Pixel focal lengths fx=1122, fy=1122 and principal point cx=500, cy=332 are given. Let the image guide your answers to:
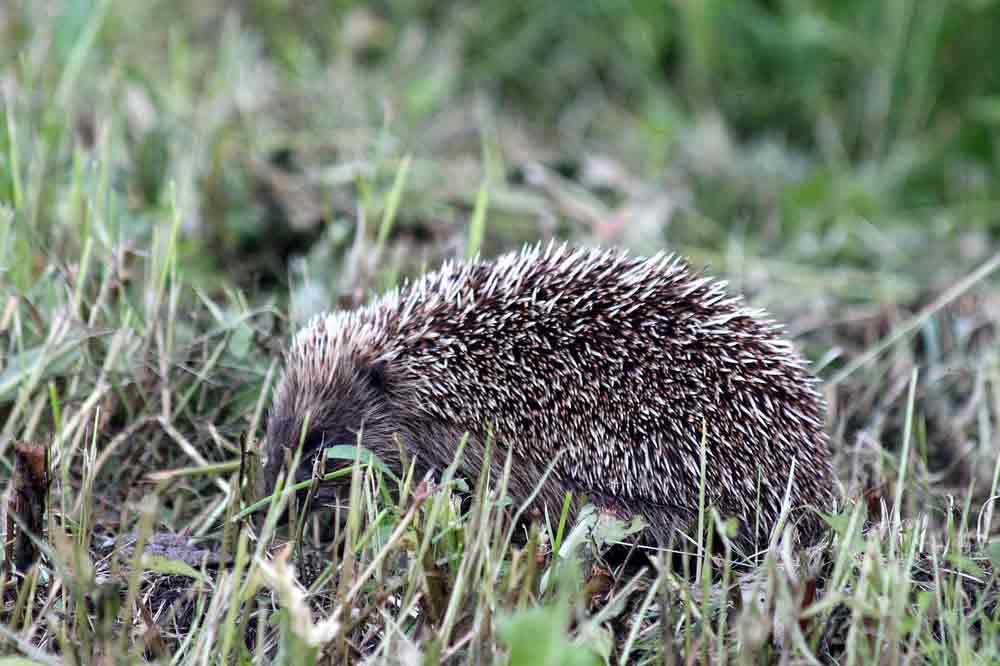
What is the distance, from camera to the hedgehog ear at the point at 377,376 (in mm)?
4043

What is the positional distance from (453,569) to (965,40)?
19.7ft

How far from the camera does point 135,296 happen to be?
184 inches

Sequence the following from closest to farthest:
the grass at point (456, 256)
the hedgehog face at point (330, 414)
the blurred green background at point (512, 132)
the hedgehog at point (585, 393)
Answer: the grass at point (456, 256) → the hedgehog at point (585, 393) → the hedgehog face at point (330, 414) → the blurred green background at point (512, 132)

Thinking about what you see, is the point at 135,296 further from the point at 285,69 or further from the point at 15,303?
the point at 285,69

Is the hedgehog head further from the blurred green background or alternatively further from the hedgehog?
the blurred green background

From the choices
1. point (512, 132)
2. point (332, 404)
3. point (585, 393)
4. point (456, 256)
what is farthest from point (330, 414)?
point (512, 132)

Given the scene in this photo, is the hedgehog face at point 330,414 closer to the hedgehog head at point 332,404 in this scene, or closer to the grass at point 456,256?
the hedgehog head at point 332,404

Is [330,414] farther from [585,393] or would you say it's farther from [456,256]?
[456,256]

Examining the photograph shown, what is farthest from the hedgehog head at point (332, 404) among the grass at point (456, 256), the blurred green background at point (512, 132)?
the blurred green background at point (512, 132)

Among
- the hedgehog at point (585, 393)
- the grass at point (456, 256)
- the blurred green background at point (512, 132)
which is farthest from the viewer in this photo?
the blurred green background at point (512, 132)

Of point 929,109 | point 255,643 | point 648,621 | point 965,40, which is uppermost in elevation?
point 965,40

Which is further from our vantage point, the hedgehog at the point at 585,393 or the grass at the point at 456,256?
the hedgehog at the point at 585,393

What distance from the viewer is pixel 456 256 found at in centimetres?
538

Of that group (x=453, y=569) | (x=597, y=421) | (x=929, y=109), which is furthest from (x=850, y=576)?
(x=929, y=109)
